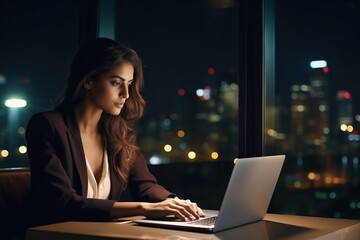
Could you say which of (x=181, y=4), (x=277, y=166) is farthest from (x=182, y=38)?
(x=277, y=166)

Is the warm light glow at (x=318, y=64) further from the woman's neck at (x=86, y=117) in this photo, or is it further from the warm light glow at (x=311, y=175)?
the warm light glow at (x=311, y=175)

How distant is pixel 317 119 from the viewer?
11.2 metres

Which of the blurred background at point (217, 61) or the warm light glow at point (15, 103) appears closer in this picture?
the blurred background at point (217, 61)

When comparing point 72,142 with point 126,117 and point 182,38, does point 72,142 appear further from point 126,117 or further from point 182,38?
point 182,38

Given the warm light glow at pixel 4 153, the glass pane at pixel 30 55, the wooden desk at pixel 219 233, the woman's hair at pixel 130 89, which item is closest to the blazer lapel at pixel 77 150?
the woman's hair at pixel 130 89

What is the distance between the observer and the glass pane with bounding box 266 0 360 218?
3129 millimetres

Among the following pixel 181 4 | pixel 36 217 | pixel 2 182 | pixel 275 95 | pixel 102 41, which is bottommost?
pixel 36 217

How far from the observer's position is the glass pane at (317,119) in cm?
313

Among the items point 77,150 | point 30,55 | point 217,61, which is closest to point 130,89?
point 77,150

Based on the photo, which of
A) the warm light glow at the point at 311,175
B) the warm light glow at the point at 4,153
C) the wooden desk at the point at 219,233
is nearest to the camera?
the wooden desk at the point at 219,233

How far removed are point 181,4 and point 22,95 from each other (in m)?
1.57

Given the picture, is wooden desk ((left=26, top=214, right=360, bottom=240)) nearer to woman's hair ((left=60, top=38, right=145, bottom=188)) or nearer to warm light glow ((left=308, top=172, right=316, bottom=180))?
woman's hair ((left=60, top=38, right=145, bottom=188))

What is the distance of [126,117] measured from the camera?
2312 millimetres

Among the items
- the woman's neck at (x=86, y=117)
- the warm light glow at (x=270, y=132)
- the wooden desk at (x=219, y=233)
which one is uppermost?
the woman's neck at (x=86, y=117)
